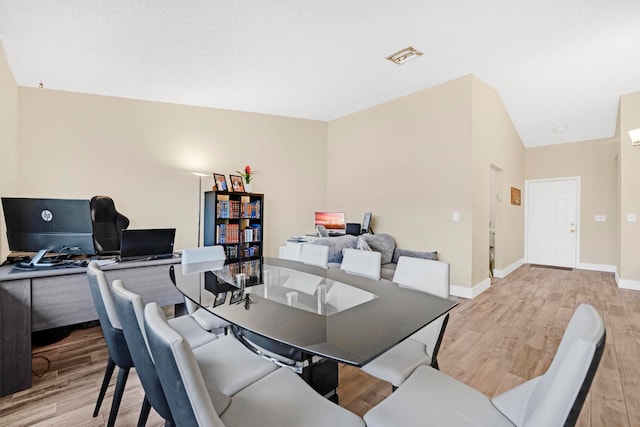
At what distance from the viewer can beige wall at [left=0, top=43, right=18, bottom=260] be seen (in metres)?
2.83

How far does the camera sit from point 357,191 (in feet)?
17.7

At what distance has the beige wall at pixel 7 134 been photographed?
2830mm

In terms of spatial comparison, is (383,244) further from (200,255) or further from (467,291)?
(200,255)

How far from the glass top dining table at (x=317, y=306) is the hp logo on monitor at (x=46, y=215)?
0.82 meters

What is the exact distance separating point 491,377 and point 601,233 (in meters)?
5.82

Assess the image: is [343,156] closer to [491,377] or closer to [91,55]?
[91,55]

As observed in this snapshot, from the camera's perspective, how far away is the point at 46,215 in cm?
190

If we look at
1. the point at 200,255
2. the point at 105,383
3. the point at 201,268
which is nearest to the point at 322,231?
the point at 200,255

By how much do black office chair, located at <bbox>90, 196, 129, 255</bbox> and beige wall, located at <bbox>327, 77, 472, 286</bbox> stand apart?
3.57 m

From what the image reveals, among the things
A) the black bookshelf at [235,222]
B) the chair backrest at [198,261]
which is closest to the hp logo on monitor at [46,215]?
the chair backrest at [198,261]

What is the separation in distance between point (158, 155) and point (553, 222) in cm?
778

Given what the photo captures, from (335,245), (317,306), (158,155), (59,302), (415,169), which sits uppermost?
(158,155)

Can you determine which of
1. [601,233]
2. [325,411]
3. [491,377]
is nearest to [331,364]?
[325,411]

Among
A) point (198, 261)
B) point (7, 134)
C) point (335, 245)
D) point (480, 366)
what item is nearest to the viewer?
point (480, 366)
